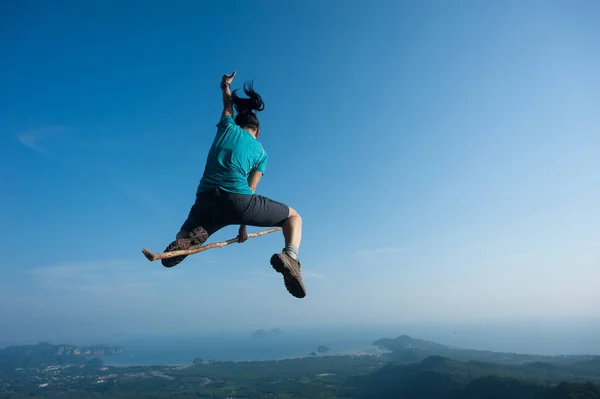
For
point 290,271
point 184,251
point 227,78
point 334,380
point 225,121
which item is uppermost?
point 227,78

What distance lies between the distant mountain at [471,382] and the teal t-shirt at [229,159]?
84363 millimetres

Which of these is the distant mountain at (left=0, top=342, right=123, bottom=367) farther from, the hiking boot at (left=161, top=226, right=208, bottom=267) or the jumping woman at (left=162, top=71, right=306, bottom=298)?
the jumping woman at (left=162, top=71, right=306, bottom=298)

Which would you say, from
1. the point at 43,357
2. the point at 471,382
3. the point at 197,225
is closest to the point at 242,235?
the point at 197,225

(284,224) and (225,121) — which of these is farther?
(284,224)

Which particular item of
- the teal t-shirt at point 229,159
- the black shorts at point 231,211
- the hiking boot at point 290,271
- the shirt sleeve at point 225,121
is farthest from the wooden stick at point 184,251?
the shirt sleeve at point 225,121

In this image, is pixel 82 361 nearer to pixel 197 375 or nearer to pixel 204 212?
pixel 197 375

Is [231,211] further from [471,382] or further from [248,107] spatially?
[471,382]

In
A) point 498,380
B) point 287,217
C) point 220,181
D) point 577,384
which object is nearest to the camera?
point 220,181

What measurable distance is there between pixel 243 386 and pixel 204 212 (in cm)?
11677

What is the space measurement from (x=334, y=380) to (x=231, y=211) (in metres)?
119

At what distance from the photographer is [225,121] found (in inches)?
150

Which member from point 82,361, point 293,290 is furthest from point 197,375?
point 293,290

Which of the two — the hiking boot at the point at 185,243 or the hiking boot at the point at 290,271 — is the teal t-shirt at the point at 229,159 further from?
the hiking boot at the point at 290,271

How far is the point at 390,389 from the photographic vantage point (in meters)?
91.2
